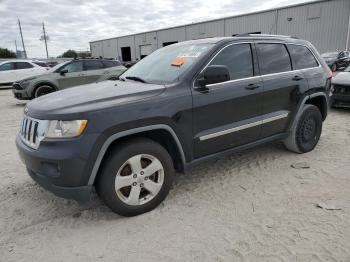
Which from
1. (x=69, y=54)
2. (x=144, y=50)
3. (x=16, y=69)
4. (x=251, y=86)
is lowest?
(x=251, y=86)

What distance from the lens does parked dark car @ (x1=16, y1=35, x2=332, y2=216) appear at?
8.86 ft

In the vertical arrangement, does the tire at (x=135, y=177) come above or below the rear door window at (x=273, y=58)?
below

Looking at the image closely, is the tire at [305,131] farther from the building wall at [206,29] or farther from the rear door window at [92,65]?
the building wall at [206,29]

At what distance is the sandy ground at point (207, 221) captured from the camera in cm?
254

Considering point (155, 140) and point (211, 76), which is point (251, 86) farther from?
point (155, 140)

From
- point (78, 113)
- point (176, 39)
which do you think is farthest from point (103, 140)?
point (176, 39)

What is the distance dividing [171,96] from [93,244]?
1591mm

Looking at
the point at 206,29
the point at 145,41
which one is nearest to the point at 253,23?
the point at 206,29

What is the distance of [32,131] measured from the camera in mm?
2902

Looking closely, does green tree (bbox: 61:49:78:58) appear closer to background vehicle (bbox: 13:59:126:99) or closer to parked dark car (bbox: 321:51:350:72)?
parked dark car (bbox: 321:51:350:72)

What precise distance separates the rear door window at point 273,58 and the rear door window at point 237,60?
0.69ft

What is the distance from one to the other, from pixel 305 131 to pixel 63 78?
8687mm

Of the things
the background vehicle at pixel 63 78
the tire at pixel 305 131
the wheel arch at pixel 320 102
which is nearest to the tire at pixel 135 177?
the tire at pixel 305 131

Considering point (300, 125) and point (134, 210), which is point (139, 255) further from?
point (300, 125)
